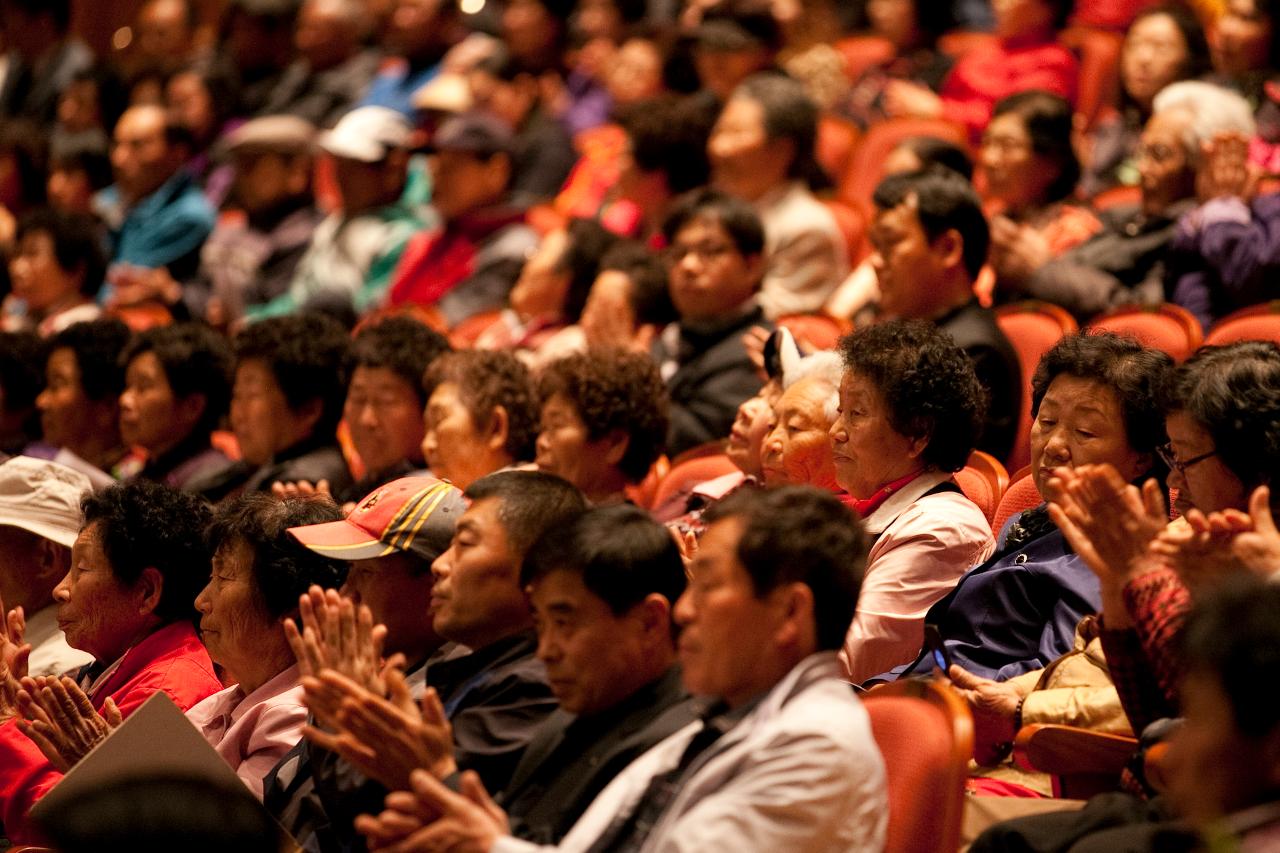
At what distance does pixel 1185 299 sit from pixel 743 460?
1.32 meters

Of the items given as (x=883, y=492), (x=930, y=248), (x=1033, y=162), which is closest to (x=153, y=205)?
(x=1033, y=162)

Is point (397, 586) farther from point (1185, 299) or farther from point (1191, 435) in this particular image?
point (1185, 299)

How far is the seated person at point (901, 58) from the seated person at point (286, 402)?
2.71 m

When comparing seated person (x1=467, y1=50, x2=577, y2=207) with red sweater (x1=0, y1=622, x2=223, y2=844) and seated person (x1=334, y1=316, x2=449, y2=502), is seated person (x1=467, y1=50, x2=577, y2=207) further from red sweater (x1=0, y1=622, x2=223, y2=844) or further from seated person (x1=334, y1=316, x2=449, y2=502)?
red sweater (x1=0, y1=622, x2=223, y2=844)

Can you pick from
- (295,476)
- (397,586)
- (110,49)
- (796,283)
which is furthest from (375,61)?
(397,586)

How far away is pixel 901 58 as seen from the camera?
661 centimetres

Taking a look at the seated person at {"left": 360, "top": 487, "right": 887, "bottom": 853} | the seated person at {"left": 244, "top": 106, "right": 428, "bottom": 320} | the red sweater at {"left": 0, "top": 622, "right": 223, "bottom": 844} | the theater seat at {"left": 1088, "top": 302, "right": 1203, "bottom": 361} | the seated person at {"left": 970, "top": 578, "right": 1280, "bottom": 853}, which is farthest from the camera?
the seated person at {"left": 244, "top": 106, "right": 428, "bottom": 320}

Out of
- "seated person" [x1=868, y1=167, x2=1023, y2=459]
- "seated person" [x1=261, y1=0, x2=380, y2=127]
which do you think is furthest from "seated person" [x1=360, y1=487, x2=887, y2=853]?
"seated person" [x1=261, y1=0, x2=380, y2=127]

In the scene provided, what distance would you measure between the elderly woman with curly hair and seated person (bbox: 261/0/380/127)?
5455 mm

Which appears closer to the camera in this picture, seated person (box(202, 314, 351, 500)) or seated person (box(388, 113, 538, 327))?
seated person (box(202, 314, 351, 500))

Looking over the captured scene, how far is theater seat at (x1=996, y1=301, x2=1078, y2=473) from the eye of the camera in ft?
11.8

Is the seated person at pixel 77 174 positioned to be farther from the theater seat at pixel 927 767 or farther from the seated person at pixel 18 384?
the theater seat at pixel 927 767

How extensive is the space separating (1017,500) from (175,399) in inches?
94.3

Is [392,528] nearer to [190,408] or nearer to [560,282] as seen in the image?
[190,408]
